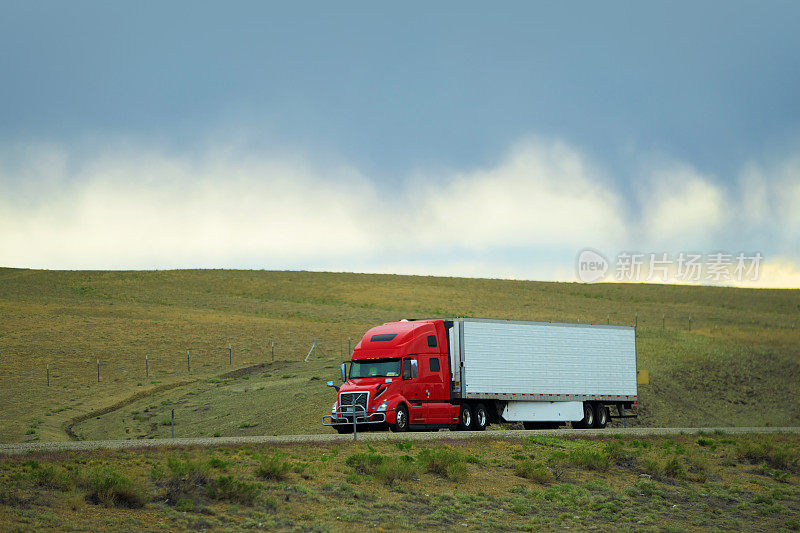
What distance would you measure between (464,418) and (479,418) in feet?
3.39

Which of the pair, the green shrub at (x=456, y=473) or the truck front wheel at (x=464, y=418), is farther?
the truck front wheel at (x=464, y=418)

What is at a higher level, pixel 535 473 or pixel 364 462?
pixel 364 462

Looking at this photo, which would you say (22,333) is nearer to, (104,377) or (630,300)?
(104,377)

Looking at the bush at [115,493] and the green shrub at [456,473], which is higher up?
the bush at [115,493]

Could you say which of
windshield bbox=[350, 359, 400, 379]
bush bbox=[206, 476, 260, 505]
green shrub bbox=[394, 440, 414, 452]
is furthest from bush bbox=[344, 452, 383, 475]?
windshield bbox=[350, 359, 400, 379]

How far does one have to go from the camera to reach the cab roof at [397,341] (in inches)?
1243

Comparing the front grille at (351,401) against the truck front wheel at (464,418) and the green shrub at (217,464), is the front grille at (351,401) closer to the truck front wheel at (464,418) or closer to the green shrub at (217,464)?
the truck front wheel at (464,418)

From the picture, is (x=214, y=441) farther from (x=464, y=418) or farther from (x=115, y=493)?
(x=464, y=418)

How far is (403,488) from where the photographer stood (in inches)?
827

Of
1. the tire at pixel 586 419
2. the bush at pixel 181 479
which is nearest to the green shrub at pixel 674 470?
the tire at pixel 586 419

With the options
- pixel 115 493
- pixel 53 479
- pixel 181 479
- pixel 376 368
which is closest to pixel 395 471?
pixel 181 479

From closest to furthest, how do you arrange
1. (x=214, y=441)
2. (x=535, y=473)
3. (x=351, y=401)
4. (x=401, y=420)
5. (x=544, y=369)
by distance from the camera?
1. (x=535, y=473)
2. (x=214, y=441)
3. (x=351, y=401)
4. (x=401, y=420)
5. (x=544, y=369)

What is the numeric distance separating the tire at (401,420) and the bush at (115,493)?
46.1ft

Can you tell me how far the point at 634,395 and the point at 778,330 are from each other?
45599mm
